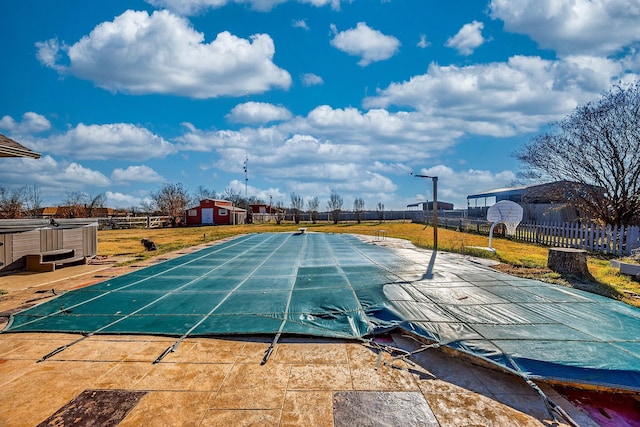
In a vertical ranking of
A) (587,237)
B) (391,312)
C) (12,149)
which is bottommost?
(391,312)

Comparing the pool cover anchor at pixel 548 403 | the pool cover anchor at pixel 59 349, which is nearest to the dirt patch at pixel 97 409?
the pool cover anchor at pixel 59 349

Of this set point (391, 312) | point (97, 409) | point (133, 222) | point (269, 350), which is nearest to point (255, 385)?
point (269, 350)

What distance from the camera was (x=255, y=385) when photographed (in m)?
2.45

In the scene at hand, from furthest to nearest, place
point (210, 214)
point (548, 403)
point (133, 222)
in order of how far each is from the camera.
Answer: point (210, 214) < point (133, 222) < point (548, 403)

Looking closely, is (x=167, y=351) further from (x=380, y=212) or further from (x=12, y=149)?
(x=380, y=212)

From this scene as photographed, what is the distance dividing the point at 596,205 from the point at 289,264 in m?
13.1

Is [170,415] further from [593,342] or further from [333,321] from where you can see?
[593,342]

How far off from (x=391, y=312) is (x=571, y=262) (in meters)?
4.42

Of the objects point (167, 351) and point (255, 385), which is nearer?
point (255, 385)

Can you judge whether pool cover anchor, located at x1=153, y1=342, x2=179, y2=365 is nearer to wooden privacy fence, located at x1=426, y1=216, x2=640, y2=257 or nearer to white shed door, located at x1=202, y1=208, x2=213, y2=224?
wooden privacy fence, located at x1=426, y1=216, x2=640, y2=257

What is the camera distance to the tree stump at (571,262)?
5864 mm

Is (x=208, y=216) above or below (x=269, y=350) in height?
above

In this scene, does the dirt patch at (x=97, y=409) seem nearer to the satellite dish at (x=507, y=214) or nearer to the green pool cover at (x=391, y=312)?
the green pool cover at (x=391, y=312)

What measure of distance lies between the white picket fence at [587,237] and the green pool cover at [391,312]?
6.54m
